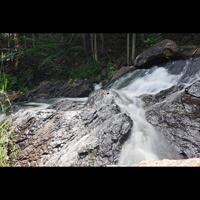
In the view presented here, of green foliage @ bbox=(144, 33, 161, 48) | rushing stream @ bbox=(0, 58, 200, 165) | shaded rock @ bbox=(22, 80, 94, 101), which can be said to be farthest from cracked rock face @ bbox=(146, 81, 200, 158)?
green foliage @ bbox=(144, 33, 161, 48)

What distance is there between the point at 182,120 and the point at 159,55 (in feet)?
15.5

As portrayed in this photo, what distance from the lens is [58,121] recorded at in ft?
16.3

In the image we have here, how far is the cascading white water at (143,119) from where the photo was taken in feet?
13.7

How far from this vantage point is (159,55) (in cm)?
920

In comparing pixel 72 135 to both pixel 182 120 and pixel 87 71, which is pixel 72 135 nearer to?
pixel 182 120

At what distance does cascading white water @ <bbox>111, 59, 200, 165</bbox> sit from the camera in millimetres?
4172

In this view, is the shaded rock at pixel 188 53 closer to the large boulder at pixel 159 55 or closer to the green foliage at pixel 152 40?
the large boulder at pixel 159 55

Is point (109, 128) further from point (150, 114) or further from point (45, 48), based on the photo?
point (45, 48)

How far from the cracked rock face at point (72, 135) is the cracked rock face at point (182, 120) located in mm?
548

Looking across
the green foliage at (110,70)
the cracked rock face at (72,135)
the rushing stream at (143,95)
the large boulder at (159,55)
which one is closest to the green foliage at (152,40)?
the green foliage at (110,70)

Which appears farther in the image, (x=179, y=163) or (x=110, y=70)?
(x=110, y=70)

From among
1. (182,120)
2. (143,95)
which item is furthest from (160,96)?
(182,120)
